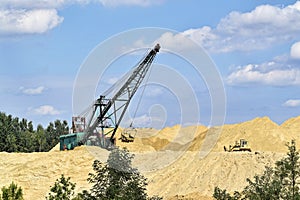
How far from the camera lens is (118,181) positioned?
1995 cm

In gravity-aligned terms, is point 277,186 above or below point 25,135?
below

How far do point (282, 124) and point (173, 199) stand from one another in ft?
109

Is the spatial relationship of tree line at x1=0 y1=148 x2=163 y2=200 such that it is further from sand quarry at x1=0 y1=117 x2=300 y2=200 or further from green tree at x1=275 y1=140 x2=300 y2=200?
sand quarry at x1=0 y1=117 x2=300 y2=200

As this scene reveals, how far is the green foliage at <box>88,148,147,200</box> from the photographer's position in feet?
64.0

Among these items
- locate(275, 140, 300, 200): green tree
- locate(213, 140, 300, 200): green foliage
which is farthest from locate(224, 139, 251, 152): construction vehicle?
locate(275, 140, 300, 200): green tree

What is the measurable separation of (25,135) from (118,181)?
66748 millimetres

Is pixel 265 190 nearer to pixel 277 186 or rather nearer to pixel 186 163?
pixel 277 186

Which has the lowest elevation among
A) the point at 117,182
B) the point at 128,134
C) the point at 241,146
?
the point at 117,182

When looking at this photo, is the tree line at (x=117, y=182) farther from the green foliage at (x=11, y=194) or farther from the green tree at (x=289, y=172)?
the green foliage at (x=11, y=194)

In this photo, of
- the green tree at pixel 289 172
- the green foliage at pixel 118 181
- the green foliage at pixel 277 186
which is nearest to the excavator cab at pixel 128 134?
the green foliage at pixel 277 186

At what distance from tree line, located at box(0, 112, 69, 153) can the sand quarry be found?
768 inches

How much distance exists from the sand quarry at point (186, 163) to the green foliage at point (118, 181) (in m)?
20.8

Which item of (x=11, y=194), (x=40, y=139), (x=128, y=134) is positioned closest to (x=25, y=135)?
(x=40, y=139)

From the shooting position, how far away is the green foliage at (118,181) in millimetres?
19516
